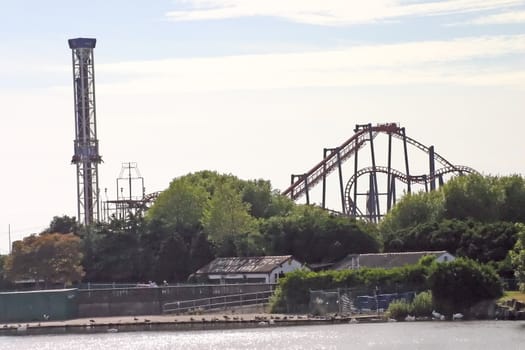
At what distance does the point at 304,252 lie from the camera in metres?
103

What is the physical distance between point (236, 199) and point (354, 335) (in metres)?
43.4

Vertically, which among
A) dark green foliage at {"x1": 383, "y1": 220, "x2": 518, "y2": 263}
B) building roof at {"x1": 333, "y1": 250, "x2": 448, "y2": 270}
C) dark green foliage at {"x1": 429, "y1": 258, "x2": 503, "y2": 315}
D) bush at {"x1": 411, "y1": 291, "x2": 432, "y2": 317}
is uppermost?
dark green foliage at {"x1": 383, "y1": 220, "x2": 518, "y2": 263}

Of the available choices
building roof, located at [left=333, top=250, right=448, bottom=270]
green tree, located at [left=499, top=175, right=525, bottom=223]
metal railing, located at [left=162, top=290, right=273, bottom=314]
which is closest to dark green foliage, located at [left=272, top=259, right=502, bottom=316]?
metal railing, located at [left=162, top=290, right=273, bottom=314]

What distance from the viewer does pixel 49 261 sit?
109 meters

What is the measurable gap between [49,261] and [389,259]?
26093 millimetres

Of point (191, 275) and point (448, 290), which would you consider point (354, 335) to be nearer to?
point (448, 290)

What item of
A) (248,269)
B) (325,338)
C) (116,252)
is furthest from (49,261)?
(325,338)

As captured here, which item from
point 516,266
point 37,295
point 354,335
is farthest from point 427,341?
point 37,295

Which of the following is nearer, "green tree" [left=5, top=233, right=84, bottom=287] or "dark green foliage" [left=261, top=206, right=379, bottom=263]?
"dark green foliage" [left=261, top=206, right=379, bottom=263]

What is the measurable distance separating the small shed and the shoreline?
831 centimetres

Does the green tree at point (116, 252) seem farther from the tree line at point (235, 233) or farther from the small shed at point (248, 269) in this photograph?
the small shed at point (248, 269)

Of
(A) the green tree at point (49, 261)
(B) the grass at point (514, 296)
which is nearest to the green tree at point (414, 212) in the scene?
(A) the green tree at point (49, 261)

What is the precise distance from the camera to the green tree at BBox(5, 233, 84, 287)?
108 meters

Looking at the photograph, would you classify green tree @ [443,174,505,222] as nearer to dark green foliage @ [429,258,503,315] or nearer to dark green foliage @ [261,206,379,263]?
dark green foliage @ [261,206,379,263]
